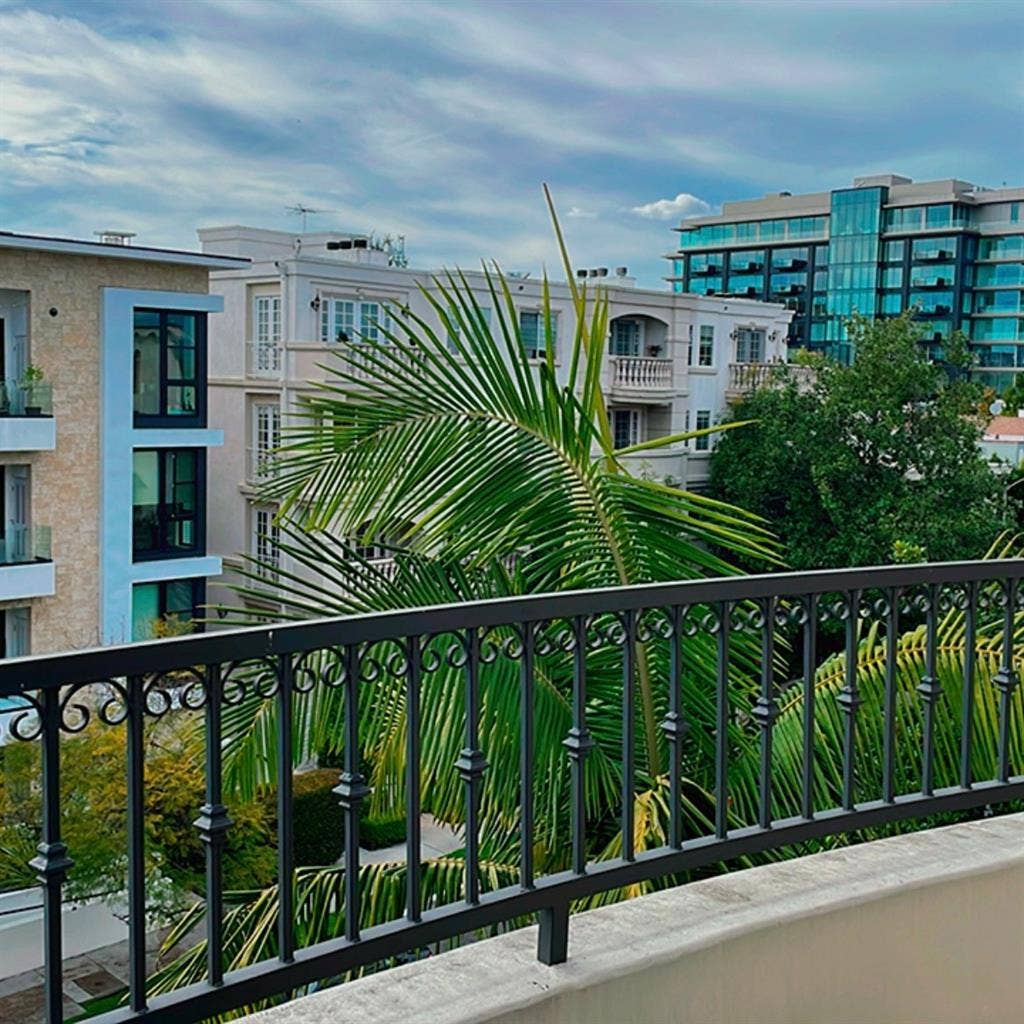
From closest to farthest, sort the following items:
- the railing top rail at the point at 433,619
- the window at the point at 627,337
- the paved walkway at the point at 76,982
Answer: the railing top rail at the point at 433,619, the paved walkway at the point at 76,982, the window at the point at 627,337

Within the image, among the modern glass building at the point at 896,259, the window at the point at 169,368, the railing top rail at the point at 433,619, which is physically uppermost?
the modern glass building at the point at 896,259

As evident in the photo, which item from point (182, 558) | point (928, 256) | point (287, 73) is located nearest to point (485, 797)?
point (182, 558)

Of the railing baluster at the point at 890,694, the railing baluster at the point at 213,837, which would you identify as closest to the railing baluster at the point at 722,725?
the railing baluster at the point at 890,694

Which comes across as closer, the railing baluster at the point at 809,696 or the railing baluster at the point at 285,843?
the railing baluster at the point at 285,843

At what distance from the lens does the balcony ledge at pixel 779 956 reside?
138 cm

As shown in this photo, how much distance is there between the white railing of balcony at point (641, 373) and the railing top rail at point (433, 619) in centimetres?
1950

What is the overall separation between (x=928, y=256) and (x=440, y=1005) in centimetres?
4773

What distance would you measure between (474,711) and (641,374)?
20.4 meters

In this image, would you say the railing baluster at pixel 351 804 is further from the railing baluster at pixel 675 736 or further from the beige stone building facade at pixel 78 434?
the beige stone building facade at pixel 78 434

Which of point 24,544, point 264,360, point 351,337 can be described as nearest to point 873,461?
point 351,337

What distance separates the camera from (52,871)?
1.12m

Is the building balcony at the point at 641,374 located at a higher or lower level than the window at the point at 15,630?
higher

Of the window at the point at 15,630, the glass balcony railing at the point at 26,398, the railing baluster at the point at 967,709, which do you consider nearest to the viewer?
the railing baluster at the point at 967,709

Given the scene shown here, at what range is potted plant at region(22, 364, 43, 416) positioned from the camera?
1467 centimetres
